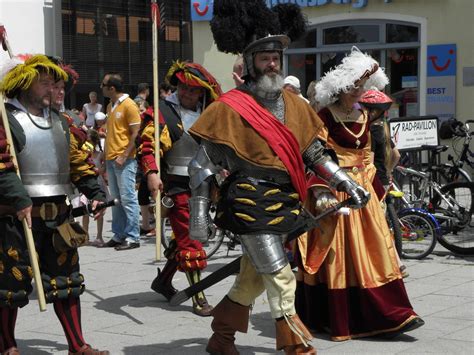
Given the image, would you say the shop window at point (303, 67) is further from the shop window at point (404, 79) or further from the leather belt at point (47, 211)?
the leather belt at point (47, 211)

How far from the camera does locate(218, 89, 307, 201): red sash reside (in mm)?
5078

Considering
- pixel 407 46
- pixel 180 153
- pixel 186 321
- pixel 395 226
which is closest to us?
pixel 186 321

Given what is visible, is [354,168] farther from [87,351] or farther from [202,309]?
[87,351]

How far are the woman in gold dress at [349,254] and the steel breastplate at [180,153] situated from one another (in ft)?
3.80

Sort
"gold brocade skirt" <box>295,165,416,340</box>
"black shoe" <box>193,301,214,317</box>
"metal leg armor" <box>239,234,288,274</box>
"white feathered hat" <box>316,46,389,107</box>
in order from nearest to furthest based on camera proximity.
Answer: "metal leg armor" <box>239,234,288,274</box>
"gold brocade skirt" <box>295,165,416,340</box>
"white feathered hat" <box>316,46,389,107</box>
"black shoe" <box>193,301,214,317</box>

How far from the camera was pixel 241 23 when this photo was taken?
344 inches

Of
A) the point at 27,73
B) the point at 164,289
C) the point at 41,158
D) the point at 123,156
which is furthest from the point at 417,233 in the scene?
the point at 27,73

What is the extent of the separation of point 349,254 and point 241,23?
11.4 ft

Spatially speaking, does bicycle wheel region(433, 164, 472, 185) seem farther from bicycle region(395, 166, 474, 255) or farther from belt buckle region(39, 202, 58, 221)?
belt buckle region(39, 202, 58, 221)

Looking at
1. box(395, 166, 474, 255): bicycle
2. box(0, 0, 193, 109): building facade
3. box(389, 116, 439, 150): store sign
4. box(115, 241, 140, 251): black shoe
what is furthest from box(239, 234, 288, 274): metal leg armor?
box(0, 0, 193, 109): building facade

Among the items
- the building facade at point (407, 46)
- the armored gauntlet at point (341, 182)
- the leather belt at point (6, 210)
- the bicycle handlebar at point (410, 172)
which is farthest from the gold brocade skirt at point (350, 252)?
the building facade at point (407, 46)

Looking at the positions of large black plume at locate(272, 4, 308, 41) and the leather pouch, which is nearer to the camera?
the leather pouch

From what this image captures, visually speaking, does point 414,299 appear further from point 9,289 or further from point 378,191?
point 9,289

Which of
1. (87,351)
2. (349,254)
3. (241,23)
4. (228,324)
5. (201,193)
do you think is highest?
(241,23)
